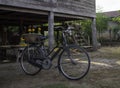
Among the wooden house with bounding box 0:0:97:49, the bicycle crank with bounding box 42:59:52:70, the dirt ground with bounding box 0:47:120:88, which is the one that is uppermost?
the wooden house with bounding box 0:0:97:49

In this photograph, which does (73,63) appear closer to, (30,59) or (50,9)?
(30,59)

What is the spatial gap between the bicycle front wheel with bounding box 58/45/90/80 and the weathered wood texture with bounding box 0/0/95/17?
3954 mm

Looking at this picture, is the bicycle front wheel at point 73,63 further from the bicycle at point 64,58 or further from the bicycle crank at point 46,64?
the bicycle crank at point 46,64

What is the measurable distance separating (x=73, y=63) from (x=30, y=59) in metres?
1.17

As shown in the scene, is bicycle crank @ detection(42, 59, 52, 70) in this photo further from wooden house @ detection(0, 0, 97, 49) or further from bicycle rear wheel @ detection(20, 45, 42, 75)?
wooden house @ detection(0, 0, 97, 49)

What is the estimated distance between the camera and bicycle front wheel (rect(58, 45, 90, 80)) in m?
4.86

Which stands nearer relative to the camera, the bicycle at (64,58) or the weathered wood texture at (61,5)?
the bicycle at (64,58)

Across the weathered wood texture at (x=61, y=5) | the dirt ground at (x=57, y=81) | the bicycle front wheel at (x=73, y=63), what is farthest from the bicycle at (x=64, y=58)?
the weathered wood texture at (x=61, y=5)

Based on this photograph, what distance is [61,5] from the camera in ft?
35.0

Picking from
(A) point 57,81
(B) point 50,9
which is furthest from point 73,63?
(B) point 50,9

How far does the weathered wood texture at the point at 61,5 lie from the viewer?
28.1 feet

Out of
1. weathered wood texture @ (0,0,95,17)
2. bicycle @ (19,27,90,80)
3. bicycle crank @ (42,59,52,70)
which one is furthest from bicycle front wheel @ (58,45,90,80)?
weathered wood texture @ (0,0,95,17)

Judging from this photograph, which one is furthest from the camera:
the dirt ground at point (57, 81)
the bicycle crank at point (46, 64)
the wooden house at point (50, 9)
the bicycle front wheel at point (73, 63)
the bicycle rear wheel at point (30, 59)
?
the wooden house at point (50, 9)

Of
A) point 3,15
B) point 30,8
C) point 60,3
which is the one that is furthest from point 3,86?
point 3,15
